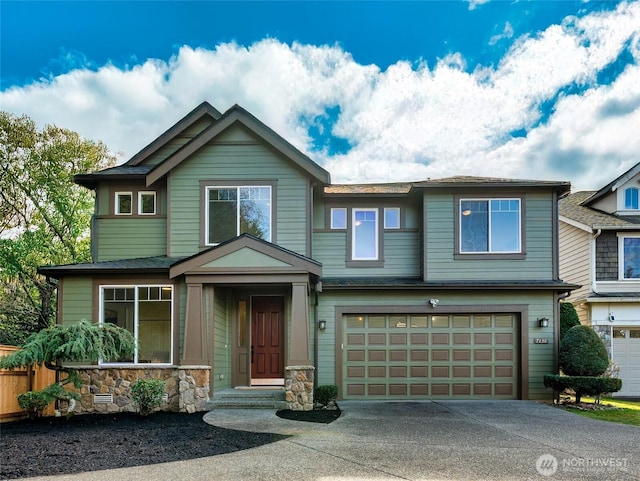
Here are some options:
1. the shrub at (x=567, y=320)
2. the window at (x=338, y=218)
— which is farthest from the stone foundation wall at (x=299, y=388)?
the shrub at (x=567, y=320)

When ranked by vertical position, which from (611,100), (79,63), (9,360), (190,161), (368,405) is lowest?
(368,405)

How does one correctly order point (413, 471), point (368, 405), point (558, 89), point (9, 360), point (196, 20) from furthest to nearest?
point (558, 89) → point (196, 20) → point (368, 405) → point (9, 360) → point (413, 471)

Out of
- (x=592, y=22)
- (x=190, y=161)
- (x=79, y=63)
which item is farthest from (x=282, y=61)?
(x=592, y=22)

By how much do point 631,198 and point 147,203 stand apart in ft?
45.6

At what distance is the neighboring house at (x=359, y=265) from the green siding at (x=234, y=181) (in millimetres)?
26

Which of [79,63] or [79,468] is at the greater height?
[79,63]

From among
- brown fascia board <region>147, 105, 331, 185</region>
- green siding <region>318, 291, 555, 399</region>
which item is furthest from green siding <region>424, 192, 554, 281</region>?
brown fascia board <region>147, 105, 331, 185</region>

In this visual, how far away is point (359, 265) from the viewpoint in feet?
45.0

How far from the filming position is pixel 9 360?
959 cm

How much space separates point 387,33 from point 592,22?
6.30 meters

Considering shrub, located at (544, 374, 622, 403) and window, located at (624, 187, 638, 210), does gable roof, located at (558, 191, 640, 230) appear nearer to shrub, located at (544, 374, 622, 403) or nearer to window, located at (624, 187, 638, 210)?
window, located at (624, 187, 638, 210)

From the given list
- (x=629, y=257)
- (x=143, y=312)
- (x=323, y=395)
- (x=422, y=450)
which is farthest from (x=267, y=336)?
(x=629, y=257)

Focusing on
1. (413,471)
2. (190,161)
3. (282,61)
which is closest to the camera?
(413,471)

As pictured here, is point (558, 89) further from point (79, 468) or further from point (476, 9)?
point (79, 468)
